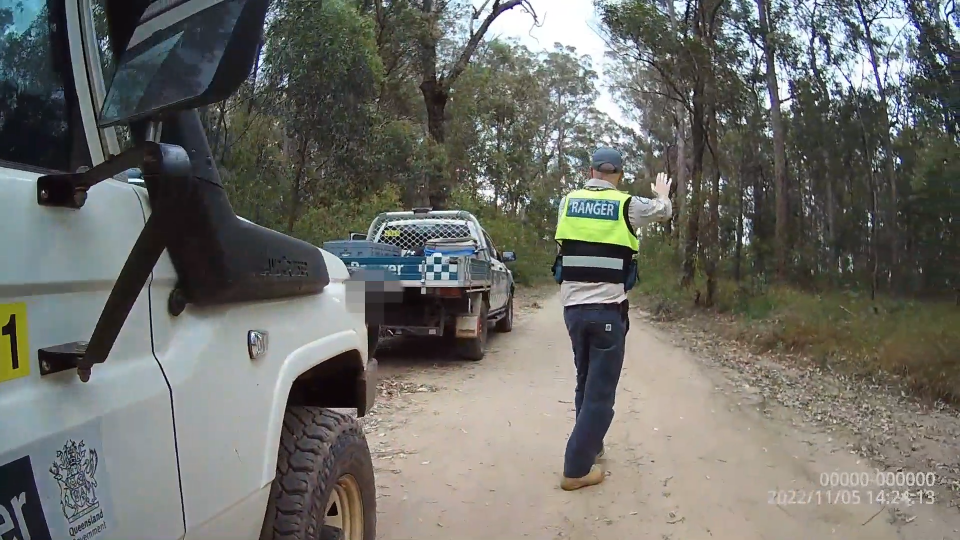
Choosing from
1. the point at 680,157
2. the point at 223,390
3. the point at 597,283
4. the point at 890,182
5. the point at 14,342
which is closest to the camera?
the point at 14,342

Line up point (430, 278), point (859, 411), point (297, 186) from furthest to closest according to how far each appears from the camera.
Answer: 1. point (297, 186)
2. point (430, 278)
3. point (859, 411)

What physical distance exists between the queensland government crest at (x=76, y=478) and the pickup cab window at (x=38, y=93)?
61 centimetres

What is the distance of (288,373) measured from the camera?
2.28m

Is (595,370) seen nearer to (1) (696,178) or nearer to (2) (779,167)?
(1) (696,178)

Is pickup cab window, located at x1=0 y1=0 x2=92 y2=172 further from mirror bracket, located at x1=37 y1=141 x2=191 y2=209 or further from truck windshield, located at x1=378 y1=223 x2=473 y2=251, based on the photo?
truck windshield, located at x1=378 y1=223 x2=473 y2=251

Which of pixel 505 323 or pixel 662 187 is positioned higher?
pixel 662 187

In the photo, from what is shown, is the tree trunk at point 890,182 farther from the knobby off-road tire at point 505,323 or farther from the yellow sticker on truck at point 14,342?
the yellow sticker on truck at point 14,342

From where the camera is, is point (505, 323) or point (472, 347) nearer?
point (472, 347)

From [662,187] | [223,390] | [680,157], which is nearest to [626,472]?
[662,187]

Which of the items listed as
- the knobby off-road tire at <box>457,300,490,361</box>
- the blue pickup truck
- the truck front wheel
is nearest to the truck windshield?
the blue pickup truck

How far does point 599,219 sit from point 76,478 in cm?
337

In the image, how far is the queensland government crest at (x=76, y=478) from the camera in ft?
4.37

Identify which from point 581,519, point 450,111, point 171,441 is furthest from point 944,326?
point 450,111

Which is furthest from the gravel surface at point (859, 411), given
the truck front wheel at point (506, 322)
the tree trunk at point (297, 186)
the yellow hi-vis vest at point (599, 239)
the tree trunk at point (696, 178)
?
the tree trunk at point (297, 186)
